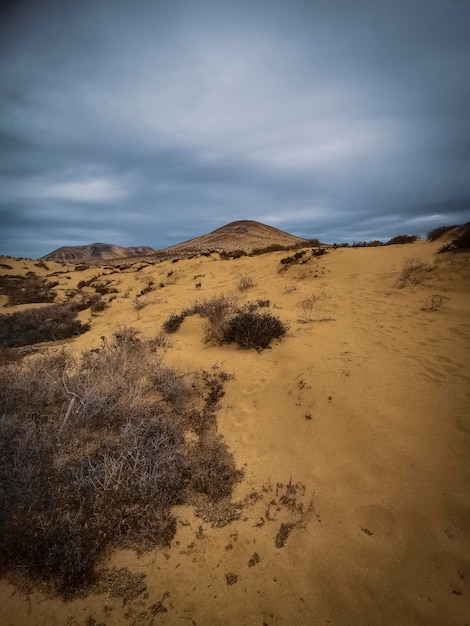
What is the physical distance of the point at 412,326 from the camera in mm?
5852

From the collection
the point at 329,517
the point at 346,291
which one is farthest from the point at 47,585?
the point at 346,291

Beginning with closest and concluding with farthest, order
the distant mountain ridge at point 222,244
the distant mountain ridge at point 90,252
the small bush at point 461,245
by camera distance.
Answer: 1. the small bush at point 461,245
2. the distant mountain ridge at point 222,244
3. the distant mountain ridge at point 90,252

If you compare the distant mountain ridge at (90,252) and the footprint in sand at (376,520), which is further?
the distant mountain ridge at (90,252)

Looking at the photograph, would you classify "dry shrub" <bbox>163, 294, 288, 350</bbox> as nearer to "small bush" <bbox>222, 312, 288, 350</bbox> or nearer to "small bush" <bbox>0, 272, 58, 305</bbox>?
"small bush" <bbox>222, 312, 288, 350</bbox>

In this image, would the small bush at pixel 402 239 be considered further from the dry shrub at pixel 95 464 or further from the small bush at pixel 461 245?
the dry shrub at pixel 95 464

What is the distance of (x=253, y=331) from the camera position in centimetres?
555

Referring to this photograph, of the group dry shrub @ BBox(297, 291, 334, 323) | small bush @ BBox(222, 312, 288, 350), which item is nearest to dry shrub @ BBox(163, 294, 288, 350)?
small bush @ BBox(222, 312, 288, 350)

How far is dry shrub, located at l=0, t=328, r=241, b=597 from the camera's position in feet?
7.86

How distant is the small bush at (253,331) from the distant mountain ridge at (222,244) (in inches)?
452

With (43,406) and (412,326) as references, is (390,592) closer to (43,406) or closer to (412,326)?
(43,406)

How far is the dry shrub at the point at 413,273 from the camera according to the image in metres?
8.30

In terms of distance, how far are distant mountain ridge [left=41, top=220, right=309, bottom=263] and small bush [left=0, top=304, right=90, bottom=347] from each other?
1175cm

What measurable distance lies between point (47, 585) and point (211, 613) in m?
1.28

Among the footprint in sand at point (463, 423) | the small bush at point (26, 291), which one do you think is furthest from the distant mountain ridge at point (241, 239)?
the footprint in sand at point (463, 423)
